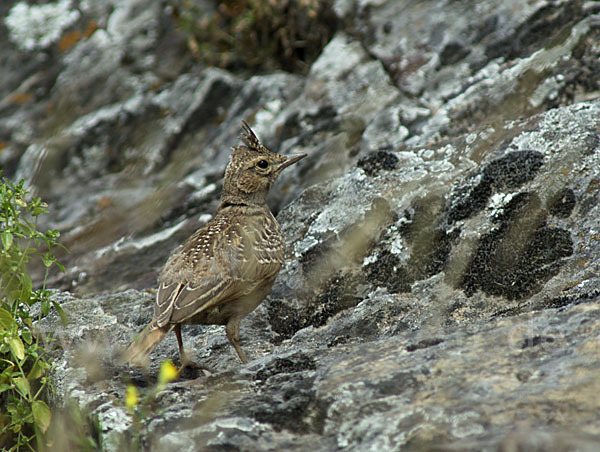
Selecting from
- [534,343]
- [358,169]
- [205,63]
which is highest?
[205,63]

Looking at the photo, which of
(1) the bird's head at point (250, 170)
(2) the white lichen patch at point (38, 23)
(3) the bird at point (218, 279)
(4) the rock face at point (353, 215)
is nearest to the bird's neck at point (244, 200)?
(1) the bird's head at point (250, 170)

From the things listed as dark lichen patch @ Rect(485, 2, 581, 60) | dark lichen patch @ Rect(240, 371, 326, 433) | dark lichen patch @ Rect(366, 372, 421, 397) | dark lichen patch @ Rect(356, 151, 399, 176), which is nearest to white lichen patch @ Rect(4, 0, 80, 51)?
dark lichen patch @ Rect(356, 151, 399, 176)

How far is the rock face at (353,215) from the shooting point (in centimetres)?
329

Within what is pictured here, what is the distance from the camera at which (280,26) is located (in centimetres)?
905

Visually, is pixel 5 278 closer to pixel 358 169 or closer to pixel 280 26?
pixel 358 169

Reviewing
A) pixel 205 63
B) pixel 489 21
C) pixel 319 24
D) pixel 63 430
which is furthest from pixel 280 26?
pixel 63 430

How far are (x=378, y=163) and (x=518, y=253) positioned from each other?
1759 millimetres

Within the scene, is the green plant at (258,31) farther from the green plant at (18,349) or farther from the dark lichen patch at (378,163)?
the green plant at (18,349)

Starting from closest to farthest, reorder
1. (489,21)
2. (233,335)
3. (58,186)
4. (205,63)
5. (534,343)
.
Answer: (534,343) → (233,335) → (489,21) → (58,186) → (205,63)

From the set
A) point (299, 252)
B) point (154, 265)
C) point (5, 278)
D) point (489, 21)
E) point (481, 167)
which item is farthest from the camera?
point (489, 21)

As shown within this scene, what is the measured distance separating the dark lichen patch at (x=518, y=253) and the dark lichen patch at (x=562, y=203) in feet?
0.23

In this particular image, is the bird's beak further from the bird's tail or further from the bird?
the bird's tail

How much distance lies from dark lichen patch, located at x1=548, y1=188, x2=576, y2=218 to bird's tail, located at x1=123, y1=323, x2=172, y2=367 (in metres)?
2.85

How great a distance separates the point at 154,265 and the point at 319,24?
13.1 feet
